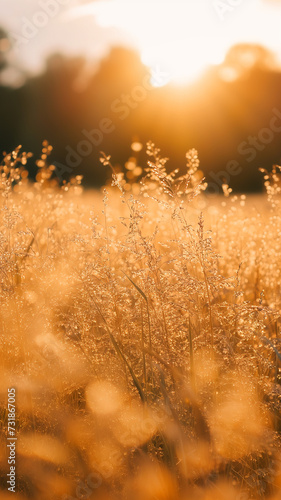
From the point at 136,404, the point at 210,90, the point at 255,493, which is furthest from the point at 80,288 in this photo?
the point at 210,90

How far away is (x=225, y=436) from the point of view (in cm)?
150

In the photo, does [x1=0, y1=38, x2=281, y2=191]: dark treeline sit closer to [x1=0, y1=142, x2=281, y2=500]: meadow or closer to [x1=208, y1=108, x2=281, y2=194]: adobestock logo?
[x1=208, y1=108, x2=281, y2=194]: adobestock logo

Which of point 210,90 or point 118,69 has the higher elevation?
point 118,69

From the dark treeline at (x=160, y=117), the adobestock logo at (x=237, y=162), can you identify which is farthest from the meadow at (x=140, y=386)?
the dark treeline at (x=160, y=117)

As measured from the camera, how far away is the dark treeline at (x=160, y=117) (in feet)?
45.0

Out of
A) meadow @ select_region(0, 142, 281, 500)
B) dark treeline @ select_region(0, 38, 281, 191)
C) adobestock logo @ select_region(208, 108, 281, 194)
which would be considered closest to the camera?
meadow @ select_region(0, 142, 281, 500)

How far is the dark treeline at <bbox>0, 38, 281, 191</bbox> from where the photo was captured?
1370 centimetres

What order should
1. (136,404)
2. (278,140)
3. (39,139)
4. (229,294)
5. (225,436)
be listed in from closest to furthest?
(225,436) → (136,404) → (229,294) → (278,140) → (39,139)

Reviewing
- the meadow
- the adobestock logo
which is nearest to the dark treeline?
the adobestock logo

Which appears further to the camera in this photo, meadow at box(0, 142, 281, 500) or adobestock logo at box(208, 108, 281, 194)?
adobestock logo at box(208, 108, 281, 194)

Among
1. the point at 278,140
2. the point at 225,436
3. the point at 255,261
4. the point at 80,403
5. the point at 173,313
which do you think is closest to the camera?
the point at 225,436

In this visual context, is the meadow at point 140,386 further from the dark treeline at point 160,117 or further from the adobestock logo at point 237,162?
the dark treeline at point 160,117

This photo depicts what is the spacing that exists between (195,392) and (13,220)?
3.28ft

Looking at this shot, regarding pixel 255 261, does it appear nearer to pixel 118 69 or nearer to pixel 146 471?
pixel 146 471
